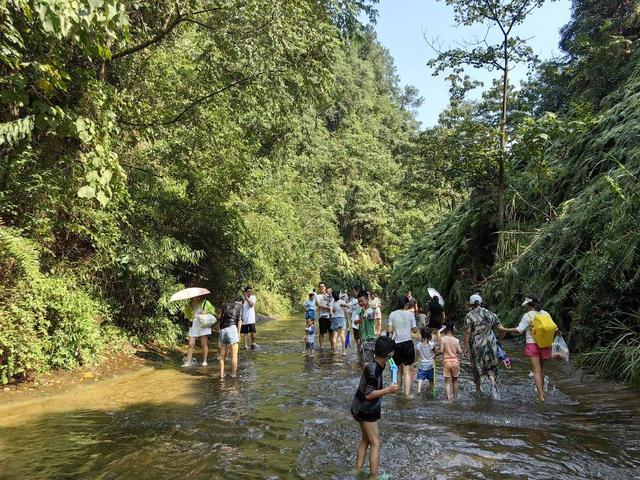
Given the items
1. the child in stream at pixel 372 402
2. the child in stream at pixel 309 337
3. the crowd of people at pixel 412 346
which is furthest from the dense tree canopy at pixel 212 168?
the child in stream at pixel 372 402

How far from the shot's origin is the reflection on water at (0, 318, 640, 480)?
5184 millimetres

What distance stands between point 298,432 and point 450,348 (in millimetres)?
3068

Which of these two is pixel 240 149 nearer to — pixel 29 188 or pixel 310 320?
pixel 310 320

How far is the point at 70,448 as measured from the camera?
570cm

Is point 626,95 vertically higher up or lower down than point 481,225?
higher up

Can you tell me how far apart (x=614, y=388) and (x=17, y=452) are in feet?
30.0

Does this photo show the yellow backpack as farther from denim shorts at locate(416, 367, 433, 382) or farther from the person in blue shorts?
the person in blue shorts

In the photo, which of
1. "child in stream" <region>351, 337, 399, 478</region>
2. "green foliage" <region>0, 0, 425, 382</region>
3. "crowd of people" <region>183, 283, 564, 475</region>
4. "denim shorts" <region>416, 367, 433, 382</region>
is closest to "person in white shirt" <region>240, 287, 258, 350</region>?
"green foliage" <region>0, 0, 425, 382</region>

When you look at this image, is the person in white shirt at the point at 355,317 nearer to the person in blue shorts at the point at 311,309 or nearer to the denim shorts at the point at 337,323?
the denim shorts at the point at 337,323

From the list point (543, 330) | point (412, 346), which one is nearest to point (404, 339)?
point (412, 346)

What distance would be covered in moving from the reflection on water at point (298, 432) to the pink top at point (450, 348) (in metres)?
0.83

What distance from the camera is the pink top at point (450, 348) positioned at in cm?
801

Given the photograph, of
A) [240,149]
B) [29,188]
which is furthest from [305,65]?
[29,188]

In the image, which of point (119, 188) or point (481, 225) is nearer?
point (119, 188)
